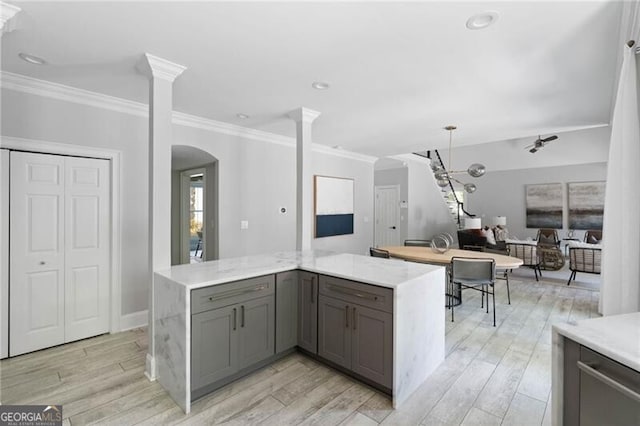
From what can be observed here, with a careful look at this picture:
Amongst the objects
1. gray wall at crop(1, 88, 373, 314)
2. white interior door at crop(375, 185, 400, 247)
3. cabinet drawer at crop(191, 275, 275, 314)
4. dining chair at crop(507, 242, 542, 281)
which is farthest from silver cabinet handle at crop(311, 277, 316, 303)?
white interior door at crop(375, 185, 400, 247)

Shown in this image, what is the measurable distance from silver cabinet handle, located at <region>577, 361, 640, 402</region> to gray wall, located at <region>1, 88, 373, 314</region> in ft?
10.6

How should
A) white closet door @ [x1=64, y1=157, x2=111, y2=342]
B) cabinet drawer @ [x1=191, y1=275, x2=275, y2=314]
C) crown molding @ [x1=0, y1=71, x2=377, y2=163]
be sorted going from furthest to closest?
white closet door @ [x1=64, y1=157, x2=111, y2=342] < crown molding @ [x1=0, y1=71, x2=377, y2=163] < cabinet drawer @ [x1=191, y1=275, x2=275, y2=314]

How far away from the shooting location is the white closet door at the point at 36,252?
9.20ft

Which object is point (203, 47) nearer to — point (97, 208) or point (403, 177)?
point (97, 208)

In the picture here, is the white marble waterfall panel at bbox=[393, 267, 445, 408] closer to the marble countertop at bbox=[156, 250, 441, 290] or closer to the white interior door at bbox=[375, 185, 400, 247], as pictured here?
the marble countertop at bbox=[156, 250, 441, 290]

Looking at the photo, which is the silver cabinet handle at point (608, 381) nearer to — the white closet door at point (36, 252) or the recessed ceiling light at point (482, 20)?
the recessed ceiling light at point (482, 20)

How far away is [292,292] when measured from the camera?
9.07 feet

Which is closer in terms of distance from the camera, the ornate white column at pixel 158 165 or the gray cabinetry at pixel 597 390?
the gray cabinetry at pixel 597 390

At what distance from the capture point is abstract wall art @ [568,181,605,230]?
8422 millimetres

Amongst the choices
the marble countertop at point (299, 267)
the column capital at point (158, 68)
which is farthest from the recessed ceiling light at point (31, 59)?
A: the marble countertop at point (299, 267)

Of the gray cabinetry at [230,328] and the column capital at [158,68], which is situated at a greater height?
the column capital at [158,68]

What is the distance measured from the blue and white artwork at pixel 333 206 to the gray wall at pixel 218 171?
17cm

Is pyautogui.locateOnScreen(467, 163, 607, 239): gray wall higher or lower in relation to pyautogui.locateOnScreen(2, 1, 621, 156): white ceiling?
lower

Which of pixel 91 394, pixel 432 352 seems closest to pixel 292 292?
pixel 432 352
